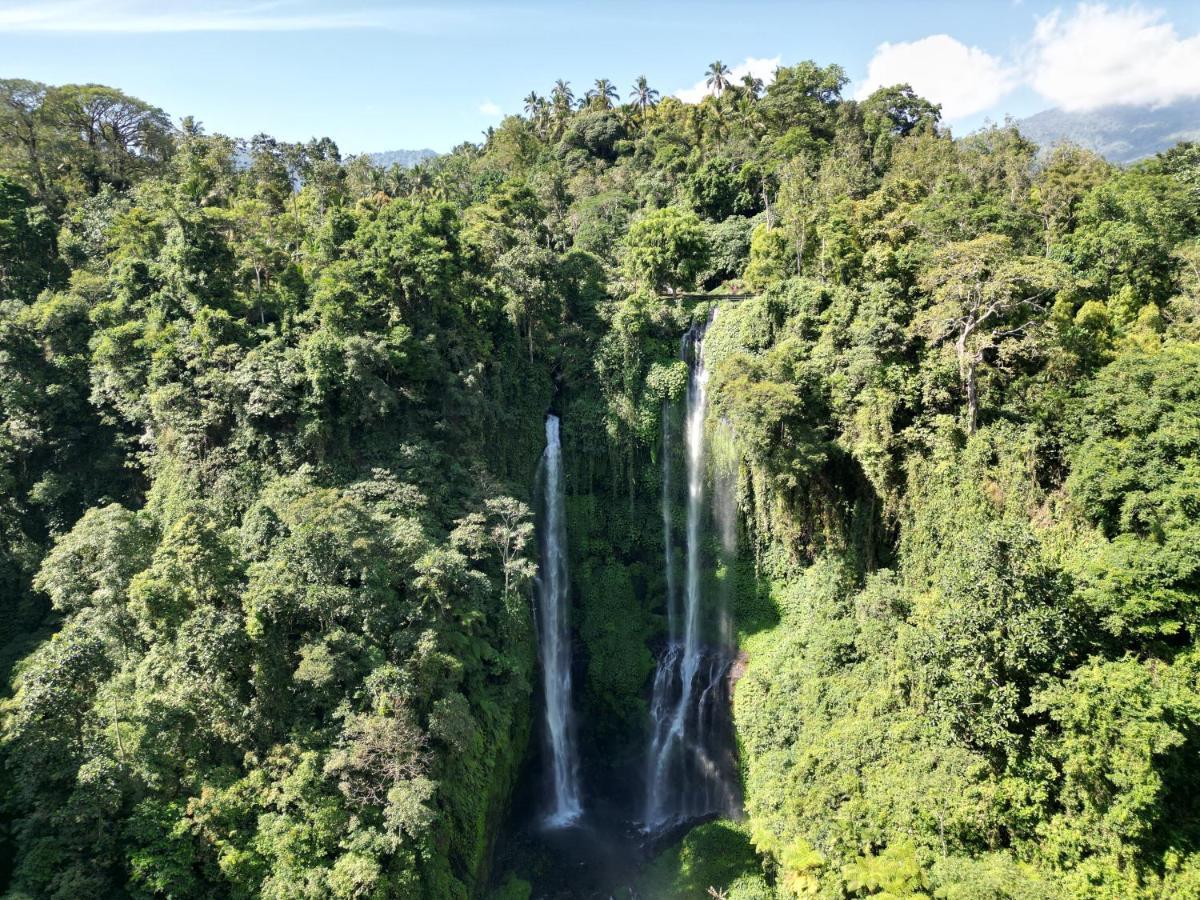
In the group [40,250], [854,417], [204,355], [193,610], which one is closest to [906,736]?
[854,417]

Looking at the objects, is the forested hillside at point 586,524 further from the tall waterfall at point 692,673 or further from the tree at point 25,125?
the tall waterfall at point 692,673

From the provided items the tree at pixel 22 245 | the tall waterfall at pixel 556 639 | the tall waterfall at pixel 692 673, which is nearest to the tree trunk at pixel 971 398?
the tall waterfall at pixel 692 673

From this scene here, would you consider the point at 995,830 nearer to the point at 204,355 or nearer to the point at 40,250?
the point at 204,355

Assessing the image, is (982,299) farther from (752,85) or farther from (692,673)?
(752,85)

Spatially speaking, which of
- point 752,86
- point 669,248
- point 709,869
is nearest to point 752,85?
point 752,86

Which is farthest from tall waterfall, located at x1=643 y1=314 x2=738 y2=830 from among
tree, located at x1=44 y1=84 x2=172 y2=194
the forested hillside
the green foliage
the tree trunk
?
tree, located at x1=44 y1=84 x2=172 y2=194
